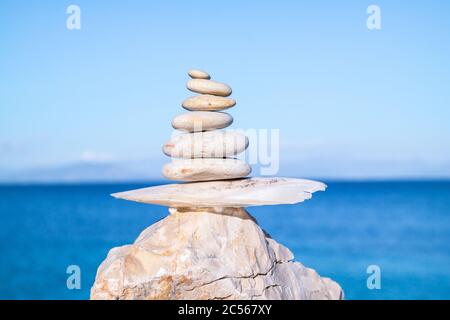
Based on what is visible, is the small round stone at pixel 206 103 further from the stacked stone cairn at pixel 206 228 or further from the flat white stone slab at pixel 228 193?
the flat white stone slab at pixel 228 193

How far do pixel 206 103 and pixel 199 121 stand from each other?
0.82 feet

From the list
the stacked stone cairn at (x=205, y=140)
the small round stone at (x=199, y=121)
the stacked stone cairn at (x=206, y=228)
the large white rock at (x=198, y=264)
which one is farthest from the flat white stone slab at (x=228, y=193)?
the small round stone at (x=199, y=121)

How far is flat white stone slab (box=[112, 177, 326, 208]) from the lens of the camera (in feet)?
25.5

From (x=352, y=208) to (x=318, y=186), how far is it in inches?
1168

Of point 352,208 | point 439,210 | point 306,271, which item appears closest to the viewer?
point 306,271

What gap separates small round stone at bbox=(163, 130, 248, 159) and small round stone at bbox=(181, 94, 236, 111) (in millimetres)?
293

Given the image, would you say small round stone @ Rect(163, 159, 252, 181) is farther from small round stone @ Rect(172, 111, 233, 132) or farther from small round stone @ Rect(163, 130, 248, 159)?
small round stone @ Rect(172, 111, 233, 132)

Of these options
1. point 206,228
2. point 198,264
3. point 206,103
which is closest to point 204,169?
point 206,228

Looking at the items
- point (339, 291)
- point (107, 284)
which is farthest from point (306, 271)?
point (107, 284)

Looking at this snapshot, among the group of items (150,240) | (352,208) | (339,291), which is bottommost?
(352,208)

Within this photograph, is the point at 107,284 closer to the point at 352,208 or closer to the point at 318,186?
the point at 318,186

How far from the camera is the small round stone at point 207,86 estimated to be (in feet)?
26.9

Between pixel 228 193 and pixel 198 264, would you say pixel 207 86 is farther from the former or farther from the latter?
pixel 198 264

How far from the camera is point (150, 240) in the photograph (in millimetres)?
8016
